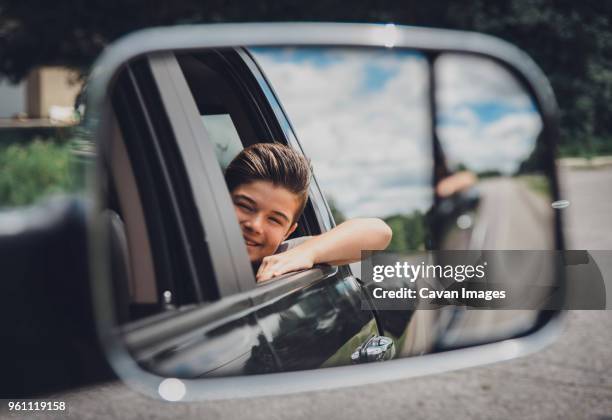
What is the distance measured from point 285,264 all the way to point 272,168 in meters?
0.22

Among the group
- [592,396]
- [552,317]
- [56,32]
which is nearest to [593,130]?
[56,32]

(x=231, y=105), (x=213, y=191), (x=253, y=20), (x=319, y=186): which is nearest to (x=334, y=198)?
(x=319, y=186)

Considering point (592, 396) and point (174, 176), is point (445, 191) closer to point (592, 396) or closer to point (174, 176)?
point (174, 176)

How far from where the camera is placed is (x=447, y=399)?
3.85m

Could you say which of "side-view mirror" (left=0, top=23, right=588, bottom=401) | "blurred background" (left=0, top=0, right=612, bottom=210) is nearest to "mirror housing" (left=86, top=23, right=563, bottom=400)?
"side-view mirror" (left=0, top=23, right=588, bottom=401)

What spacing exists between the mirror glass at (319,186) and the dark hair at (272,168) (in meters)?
0.01

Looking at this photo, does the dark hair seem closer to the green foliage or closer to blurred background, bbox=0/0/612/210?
the green foliage

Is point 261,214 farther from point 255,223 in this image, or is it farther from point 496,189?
point 496,189

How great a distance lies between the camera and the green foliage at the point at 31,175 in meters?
8.34

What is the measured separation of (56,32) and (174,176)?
48.9 ft

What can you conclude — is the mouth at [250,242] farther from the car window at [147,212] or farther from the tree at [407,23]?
the tree at [407,23]

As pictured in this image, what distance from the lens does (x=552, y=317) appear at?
6.02ft

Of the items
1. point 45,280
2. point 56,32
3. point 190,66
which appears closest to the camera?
point 190,66

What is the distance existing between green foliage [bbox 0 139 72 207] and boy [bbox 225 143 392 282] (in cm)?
652
